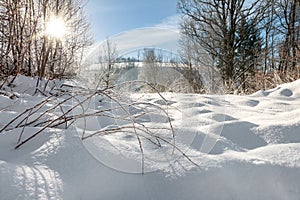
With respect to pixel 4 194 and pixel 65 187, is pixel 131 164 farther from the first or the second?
pixel 4 194

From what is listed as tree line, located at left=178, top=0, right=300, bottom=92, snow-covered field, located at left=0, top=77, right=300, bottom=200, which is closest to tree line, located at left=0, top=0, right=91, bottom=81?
snow-covered field, located at left=0, top=77, right=300, bottom=200

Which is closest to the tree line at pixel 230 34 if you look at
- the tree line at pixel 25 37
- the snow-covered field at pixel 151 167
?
the tree line at pixel 25 37

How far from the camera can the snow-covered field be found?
55 centimetres

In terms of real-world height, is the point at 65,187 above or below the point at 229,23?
below

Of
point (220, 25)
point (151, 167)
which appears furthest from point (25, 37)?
point (220, 25)

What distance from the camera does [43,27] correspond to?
3113 mm

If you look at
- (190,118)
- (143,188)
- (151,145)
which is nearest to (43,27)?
(190,118)

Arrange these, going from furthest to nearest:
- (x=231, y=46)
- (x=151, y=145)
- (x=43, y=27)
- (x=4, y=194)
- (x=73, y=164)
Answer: (x=231, y=46)
(x=43, y=27)
(x=151, y=145)
(x=73, y=164)
(x=4, y=194)

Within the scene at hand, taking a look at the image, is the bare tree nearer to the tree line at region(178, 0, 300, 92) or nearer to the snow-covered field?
the tree line at region(178, 0, 300, 92)

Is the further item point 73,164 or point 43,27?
point 43,27

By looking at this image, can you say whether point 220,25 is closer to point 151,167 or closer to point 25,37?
point 25,37

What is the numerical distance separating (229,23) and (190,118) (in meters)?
8.64

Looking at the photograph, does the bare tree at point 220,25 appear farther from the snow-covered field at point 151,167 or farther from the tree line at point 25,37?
the snow-covered field at point 151,167

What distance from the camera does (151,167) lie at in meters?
0.65
